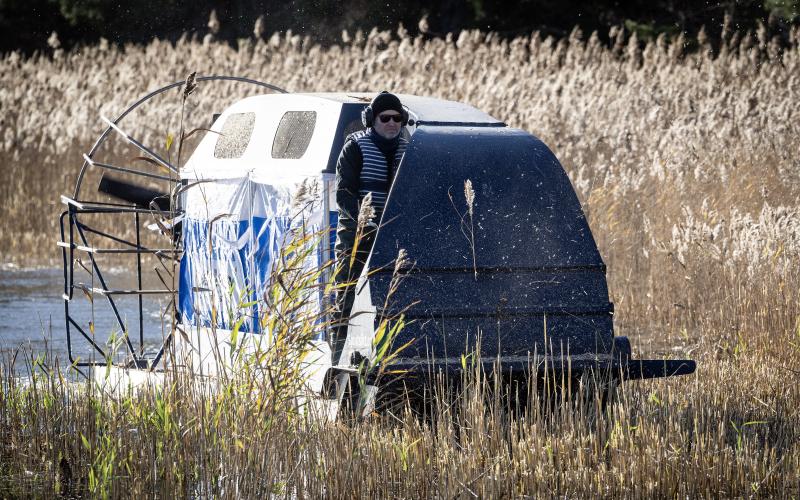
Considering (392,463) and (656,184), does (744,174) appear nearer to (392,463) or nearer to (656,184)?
(656,184)

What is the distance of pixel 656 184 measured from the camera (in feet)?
44.8

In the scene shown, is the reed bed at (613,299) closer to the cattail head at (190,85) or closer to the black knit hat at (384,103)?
the cattail head at (190,85)

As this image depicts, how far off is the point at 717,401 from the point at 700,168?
5601mm

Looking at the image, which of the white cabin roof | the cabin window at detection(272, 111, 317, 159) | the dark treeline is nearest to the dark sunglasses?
the white cabin roof

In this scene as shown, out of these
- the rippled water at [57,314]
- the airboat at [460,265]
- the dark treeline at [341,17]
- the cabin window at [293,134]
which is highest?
the dark treeline at [341,17]

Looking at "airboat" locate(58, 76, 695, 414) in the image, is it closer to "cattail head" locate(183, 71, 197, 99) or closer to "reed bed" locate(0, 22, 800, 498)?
"reed bed" locate(0, 22, 800, 498)

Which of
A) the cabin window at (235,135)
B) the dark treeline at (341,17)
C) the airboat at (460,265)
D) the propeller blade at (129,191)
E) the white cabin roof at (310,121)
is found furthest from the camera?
the dark treeline at (341,17)

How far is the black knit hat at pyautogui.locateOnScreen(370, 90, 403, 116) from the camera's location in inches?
295

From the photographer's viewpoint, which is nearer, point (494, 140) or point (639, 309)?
point (494, 140)

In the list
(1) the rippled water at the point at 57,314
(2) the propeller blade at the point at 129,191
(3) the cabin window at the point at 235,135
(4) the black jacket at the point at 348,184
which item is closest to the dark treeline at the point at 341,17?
(1) the rippled water at the point at 57,314

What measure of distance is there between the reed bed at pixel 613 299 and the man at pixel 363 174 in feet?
2.99

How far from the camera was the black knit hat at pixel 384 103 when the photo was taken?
24.6 feet

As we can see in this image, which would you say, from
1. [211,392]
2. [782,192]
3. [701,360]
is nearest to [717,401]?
[701,360]

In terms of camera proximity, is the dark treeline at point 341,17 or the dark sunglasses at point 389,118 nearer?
the dark sunglasses at point 389,118
